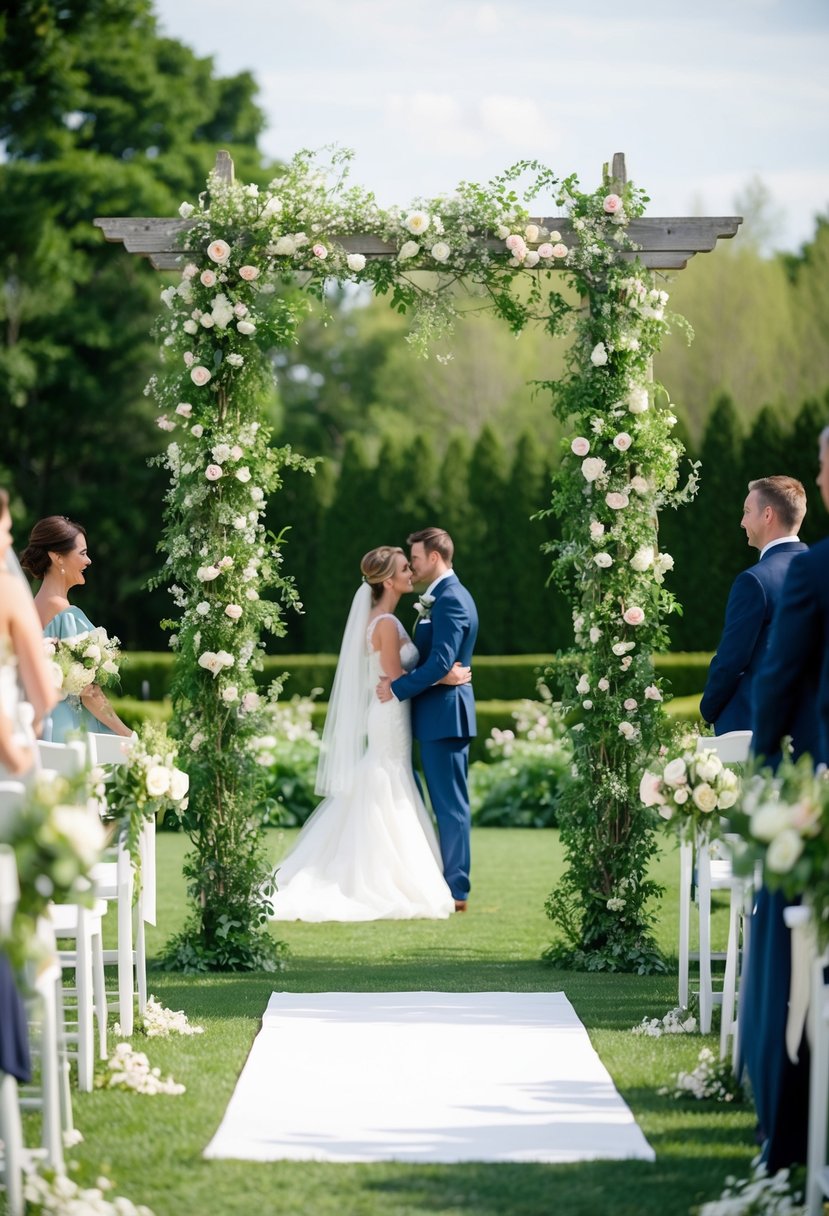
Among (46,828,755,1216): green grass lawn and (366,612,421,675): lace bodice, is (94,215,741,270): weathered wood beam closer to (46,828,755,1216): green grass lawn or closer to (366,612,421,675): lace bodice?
(366,612,421,675): lace bodice

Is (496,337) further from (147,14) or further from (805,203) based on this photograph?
(147,14)

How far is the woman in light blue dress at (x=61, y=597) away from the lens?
7.24m

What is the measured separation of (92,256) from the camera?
91.7 ft

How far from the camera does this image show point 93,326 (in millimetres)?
26609

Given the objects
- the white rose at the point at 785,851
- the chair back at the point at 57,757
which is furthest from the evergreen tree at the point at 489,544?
the white rose at the point at 785,851

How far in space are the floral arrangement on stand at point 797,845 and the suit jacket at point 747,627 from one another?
2.81m

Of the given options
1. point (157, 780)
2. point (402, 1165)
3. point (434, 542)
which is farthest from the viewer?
point (434, 542)

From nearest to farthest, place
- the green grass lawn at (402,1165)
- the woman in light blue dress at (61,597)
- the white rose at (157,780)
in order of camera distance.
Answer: the green grass lawn at (402,1165)
the white rose at (157,780)
the woman in light blue dress at (61,597)

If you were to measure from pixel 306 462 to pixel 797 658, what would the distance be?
12.2 feet

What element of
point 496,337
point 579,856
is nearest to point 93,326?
point 496,337

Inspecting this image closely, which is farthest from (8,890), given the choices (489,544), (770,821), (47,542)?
(489,544)

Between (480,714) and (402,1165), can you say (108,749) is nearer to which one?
(402,1165)

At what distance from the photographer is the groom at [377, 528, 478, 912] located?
897 centimetres

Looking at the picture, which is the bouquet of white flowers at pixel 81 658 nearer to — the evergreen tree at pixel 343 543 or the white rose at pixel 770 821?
the white rose at pixel 770 821
